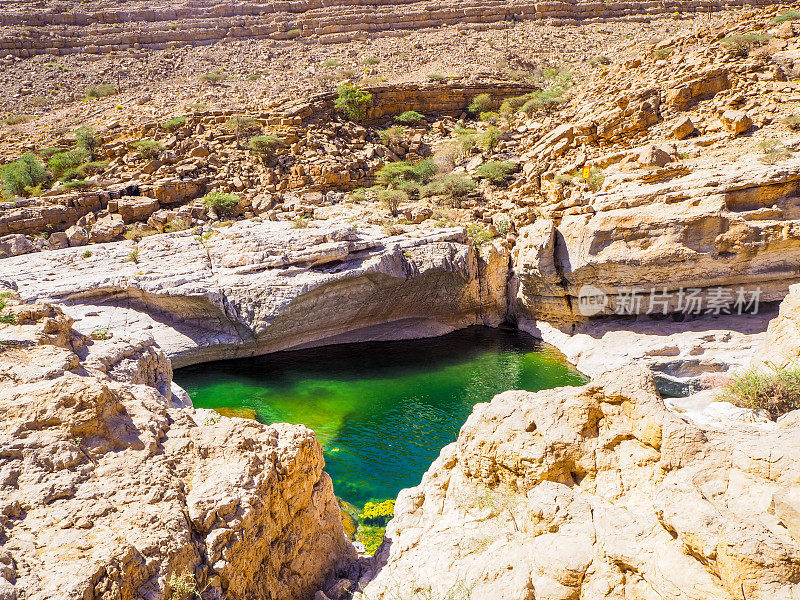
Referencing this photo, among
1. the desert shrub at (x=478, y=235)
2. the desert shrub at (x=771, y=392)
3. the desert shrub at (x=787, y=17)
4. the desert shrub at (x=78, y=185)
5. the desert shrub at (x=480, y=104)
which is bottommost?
the desert shrub at (x=771, y=392)

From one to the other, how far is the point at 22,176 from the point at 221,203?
8494mm

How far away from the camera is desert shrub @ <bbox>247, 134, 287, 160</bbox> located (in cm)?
2247

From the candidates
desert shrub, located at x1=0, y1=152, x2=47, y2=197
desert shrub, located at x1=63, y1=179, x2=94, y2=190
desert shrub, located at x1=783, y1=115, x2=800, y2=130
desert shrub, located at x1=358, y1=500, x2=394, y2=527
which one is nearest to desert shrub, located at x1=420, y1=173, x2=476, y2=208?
desert shrub, located at x1=783, y1=115, x2=800, y2=130

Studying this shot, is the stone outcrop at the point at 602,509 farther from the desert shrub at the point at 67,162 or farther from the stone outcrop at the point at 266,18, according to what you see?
the stone outcrop at the point at 266,18

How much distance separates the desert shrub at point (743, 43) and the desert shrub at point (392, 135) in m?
13.6

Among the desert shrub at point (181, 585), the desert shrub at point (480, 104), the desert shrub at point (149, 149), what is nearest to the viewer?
the desert shrub at point (181, 585)

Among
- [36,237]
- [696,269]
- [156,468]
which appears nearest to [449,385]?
[696,269]

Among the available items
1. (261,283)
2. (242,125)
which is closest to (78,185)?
(242,125)

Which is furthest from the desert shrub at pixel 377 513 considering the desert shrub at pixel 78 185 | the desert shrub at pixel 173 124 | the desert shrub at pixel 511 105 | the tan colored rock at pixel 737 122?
the desert shrub at pixel 511 105

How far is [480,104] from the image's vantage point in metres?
27.2

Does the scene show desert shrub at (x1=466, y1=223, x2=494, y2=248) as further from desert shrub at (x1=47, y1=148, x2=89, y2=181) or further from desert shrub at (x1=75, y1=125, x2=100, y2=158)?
desert shrub at (x1=75, y1=125, x2=100, y2=158)

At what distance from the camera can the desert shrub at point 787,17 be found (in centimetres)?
1994

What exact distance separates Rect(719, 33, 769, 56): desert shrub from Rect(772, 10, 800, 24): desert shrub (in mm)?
1542

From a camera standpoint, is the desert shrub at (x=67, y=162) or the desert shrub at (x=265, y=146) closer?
the desert shrub at (x=67, y=162)
